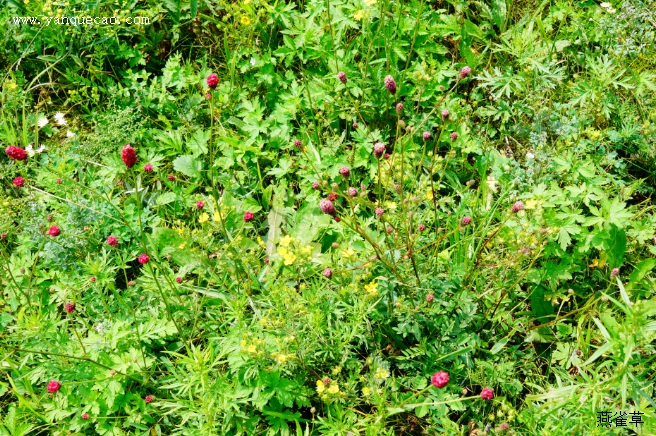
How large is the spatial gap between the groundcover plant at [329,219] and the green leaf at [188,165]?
0.04 feet

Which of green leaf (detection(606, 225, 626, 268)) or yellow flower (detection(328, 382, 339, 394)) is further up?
green leaf (detection(606, 225, 626, 268))

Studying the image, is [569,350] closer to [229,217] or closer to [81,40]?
Result: [229,217]

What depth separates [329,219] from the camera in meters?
2.90

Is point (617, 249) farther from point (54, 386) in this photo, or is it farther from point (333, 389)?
point (54, 386)

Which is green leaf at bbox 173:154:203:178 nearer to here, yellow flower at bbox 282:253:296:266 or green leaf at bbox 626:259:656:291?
yellow flower at bbox 282:253:296:266

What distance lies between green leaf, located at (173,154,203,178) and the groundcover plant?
0.01m

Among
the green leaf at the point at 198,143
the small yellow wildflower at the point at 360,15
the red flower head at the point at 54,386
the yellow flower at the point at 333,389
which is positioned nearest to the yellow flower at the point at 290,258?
the yellow flower at the point at 333,389

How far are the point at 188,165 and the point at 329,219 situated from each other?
90cm

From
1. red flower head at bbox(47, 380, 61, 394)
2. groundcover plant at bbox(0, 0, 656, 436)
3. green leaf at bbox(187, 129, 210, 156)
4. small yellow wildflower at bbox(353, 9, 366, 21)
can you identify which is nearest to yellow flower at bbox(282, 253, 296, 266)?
groundcover plant at bbox(0, 0, 656, 436)

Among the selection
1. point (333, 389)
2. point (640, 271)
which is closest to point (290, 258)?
point (333, 389)

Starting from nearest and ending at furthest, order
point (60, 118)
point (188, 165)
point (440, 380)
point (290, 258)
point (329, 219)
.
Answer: point (440, 380) → point (290, 258) → point (329, 219) → point (188, 165) → point (60, 118)

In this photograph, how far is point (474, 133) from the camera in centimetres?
319

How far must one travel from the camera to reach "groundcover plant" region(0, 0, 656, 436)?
2.35m

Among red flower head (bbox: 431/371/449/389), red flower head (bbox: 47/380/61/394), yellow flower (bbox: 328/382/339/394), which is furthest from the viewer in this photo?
red flower head (bbox: 47/380/61/394)
